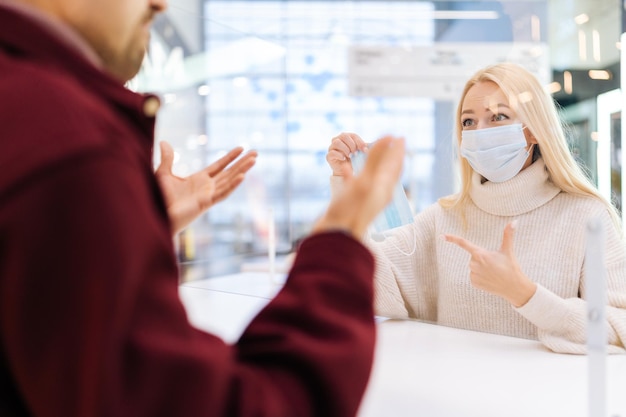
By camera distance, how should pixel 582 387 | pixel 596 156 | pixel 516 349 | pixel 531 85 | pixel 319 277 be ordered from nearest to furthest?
1. pixel 319 277
2. pixel 582 387
3. pixel 516 349
4. pixel 531 85
5. pixel 596 156

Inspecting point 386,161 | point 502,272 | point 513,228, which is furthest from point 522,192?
point 386,161

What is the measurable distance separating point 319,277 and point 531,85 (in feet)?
3.77

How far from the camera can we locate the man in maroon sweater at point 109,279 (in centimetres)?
32

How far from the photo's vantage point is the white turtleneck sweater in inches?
44.1

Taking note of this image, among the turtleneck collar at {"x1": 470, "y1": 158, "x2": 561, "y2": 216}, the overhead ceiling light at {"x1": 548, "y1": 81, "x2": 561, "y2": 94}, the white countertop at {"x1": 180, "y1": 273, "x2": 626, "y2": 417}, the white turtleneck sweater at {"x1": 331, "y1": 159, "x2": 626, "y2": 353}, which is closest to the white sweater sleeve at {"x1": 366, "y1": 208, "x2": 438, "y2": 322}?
the white turtleneck sweater at {"x1": 331, "y1": 159, "x2": 626, "y2": 353}

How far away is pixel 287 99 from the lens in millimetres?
3438

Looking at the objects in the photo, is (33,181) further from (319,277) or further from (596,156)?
(596,156)

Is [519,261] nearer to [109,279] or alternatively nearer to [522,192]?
[522,192]

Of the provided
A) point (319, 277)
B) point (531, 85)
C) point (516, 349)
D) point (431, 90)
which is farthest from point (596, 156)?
point (431, 90)

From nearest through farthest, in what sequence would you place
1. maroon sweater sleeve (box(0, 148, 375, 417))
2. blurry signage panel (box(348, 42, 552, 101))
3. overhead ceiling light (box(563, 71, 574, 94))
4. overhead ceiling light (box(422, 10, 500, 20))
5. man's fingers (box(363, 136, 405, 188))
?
maroon sweater sleeve (box(0, 148, 375, 417))
man's fingers (box(363, 136, 405, 188))
overhead ceiling light (box(563, 71, 574, 94))
blurry signage panel (box(348, 42, 552, 101))
overhead ceiling light (box(422, 10, 500, 20))

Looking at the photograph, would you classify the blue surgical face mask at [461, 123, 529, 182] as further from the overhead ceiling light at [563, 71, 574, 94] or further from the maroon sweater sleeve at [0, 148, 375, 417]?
the maroon sweater sleeve at [0, 148, 375, 417]

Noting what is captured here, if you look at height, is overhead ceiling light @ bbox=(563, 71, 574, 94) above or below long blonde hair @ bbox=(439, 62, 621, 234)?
above

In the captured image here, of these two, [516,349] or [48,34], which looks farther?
[516,349]

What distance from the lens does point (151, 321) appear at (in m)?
0.35
